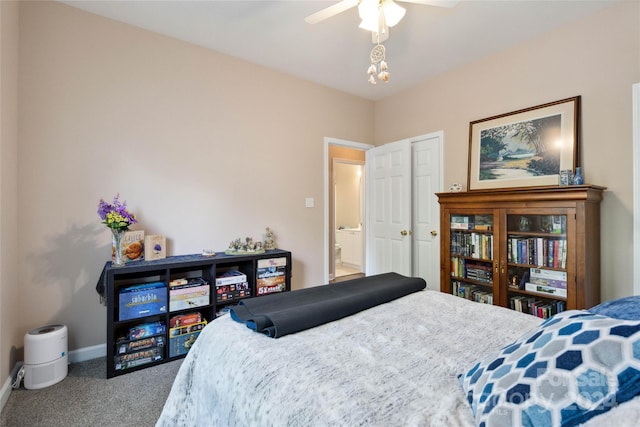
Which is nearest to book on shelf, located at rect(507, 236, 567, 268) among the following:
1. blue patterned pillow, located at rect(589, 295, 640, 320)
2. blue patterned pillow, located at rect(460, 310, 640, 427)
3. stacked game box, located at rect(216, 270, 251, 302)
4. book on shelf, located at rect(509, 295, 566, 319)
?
book on shelf, located at rect(509, 295, 566, 319)

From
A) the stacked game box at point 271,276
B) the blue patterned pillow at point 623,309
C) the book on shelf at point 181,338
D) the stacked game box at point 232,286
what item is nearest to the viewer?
the blue patterned pillow at point 623,309

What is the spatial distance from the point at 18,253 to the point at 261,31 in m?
2.57

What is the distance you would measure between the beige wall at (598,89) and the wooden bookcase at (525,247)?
0.38 ft

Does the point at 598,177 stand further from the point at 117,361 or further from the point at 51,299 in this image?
the point at 51,299

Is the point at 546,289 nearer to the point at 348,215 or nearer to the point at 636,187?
the point at 636,187

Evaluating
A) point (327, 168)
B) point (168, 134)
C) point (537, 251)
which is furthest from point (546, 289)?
point (168, 134)

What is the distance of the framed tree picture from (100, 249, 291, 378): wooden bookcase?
234cm

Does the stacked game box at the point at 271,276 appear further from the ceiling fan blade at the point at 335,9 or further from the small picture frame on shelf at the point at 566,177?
the small picture frame on shelf at the point at 566,177

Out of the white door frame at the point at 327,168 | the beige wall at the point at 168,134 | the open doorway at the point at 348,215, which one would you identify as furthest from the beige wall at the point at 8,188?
the open doorway at the point at 348,215

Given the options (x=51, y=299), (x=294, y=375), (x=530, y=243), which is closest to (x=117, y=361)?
(x=51, y=299)

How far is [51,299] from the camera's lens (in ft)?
7.13

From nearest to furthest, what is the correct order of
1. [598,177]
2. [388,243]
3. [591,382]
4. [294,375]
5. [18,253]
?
1. [591,382]
2. [294,375]
3. [18,253]
4. [598,177]
5. [388,243]

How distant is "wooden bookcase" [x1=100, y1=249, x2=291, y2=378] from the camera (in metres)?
2.07

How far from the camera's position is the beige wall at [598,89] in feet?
6.96
